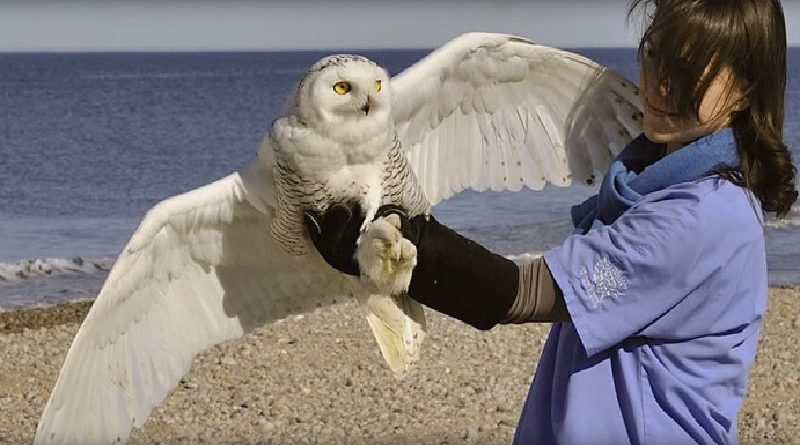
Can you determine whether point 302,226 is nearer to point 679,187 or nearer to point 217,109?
point 679,187

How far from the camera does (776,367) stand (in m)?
6.58

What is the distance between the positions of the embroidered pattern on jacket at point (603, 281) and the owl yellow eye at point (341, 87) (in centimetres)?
101

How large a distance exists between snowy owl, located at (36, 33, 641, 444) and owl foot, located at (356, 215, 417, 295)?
73 cm

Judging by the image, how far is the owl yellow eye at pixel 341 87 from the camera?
A: 8.42 ft

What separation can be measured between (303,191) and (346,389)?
144 inches

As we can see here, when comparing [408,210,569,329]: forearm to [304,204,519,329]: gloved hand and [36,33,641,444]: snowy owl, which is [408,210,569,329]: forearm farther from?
[36,33,641,444]: snowy owl

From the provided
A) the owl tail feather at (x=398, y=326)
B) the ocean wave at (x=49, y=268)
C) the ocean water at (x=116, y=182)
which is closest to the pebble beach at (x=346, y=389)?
the ocean water at (x=116, y=182)

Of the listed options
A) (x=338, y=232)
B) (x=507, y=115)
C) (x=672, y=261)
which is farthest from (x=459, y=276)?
(x=507, y=115)

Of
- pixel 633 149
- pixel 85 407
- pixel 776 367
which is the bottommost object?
pixel 776 367

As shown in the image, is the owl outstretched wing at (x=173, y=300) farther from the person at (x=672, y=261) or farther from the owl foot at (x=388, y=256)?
the person at (x=672, y=261)

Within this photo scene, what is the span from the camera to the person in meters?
1.72

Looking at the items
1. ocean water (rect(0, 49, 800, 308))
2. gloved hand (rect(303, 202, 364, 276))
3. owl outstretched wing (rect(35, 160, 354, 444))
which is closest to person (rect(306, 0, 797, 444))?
gloved hand (rect(303, 202, 364, 276))

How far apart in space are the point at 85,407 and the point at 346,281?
82 centimetres

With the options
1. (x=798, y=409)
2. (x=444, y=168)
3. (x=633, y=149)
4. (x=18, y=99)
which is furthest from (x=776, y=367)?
(x=18, y=99)
